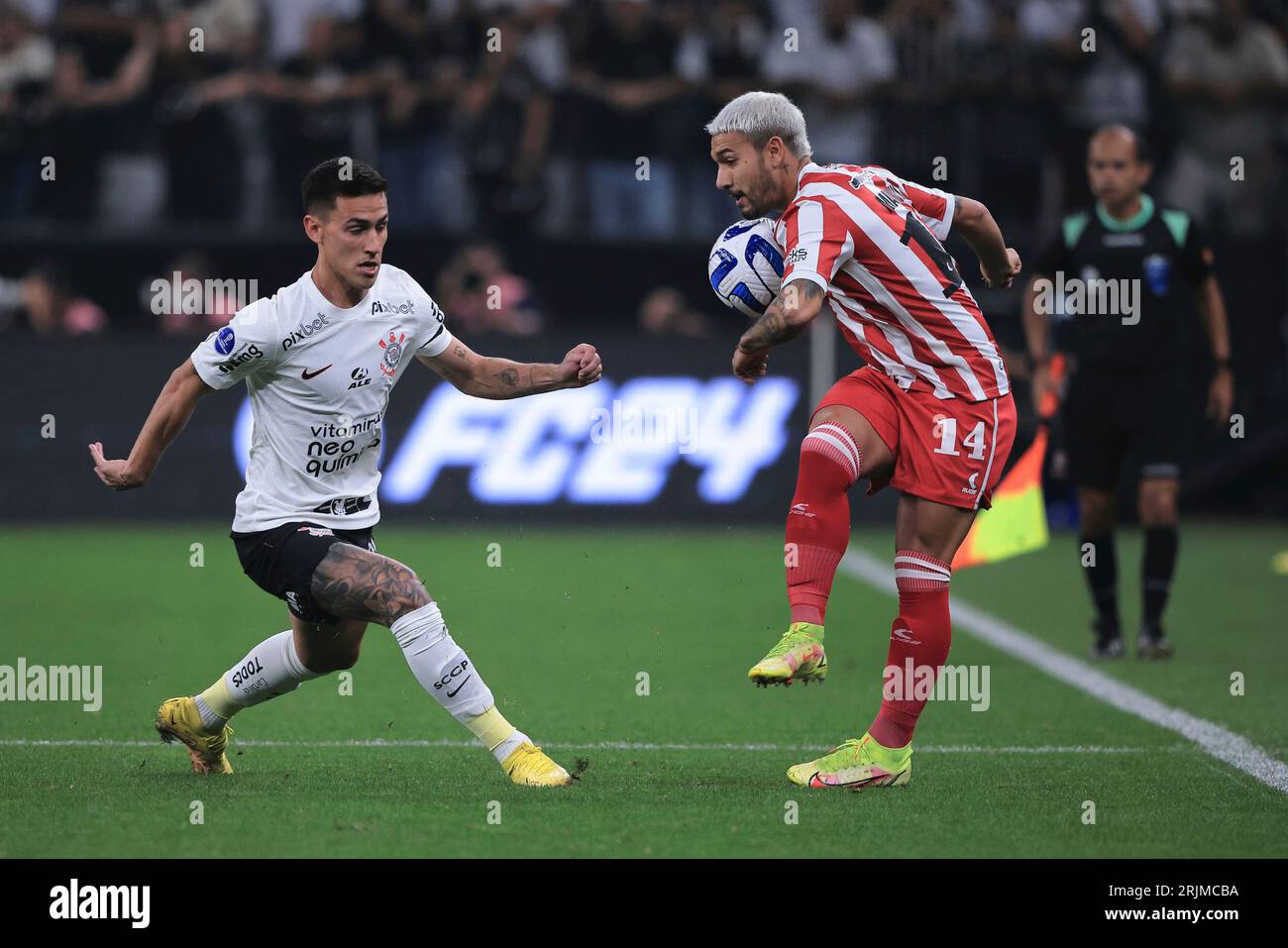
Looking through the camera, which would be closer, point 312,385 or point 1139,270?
point 312,385

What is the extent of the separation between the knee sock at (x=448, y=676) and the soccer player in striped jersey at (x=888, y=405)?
935 mm

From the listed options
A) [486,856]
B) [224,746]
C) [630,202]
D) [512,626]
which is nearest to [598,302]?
[630,202]

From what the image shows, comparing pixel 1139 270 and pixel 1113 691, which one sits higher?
pixel 1139 270

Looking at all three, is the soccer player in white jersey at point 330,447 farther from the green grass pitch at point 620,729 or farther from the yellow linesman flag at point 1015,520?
the yellow linesman flag at point 1015,520

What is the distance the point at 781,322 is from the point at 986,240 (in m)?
1.14

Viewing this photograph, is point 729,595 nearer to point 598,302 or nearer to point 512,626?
point 512,626

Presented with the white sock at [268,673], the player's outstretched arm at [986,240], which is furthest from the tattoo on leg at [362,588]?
the player's outstretched arm at [986,240]

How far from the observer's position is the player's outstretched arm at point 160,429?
18.6 feet

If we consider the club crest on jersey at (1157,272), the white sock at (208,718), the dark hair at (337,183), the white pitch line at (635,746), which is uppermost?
the club crest on jersey at (1157,272)

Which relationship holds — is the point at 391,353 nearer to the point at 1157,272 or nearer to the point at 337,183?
the point at 337,183

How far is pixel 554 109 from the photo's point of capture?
15.5 metres

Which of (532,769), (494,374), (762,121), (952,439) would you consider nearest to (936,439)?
(952,439)
